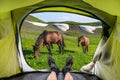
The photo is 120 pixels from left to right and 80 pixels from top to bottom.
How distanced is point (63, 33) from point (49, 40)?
0.36m

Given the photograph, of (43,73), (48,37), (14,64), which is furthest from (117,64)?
(48,37)

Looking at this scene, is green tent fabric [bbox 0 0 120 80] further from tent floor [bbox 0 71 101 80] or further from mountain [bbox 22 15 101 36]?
mountain [bbox 22 15 101 36]

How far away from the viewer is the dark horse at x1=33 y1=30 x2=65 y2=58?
4.57 metres

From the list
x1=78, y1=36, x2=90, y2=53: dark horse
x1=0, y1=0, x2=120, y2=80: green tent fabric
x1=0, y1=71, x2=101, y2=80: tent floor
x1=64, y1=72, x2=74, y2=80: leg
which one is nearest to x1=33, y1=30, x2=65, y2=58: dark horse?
x1=78, y1=36, x2=90, y2=53: dark horse

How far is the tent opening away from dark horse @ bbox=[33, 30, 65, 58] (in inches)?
2.0

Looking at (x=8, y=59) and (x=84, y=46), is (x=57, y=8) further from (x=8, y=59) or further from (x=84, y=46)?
(x=84, y=46)

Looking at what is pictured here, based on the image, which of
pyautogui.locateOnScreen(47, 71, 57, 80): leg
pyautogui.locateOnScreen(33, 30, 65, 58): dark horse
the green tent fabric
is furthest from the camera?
pyautogui.locateOnScreen(33, 30, 65, 58): dark horse

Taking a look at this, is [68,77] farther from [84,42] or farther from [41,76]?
[84,42]

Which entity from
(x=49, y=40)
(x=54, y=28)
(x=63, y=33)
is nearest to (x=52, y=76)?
(x=49, y=40)

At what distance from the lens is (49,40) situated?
461 centimetres

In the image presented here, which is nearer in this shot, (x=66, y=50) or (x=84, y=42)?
(x=66, y=50)

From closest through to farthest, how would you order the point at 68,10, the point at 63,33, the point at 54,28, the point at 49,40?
1. the point at 68,10
2. the point at 49,40
3. the point at 54,28
4. the point at 63,33

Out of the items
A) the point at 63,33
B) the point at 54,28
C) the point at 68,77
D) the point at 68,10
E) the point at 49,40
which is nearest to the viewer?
the point at 68,77

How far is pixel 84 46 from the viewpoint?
4945 mm
